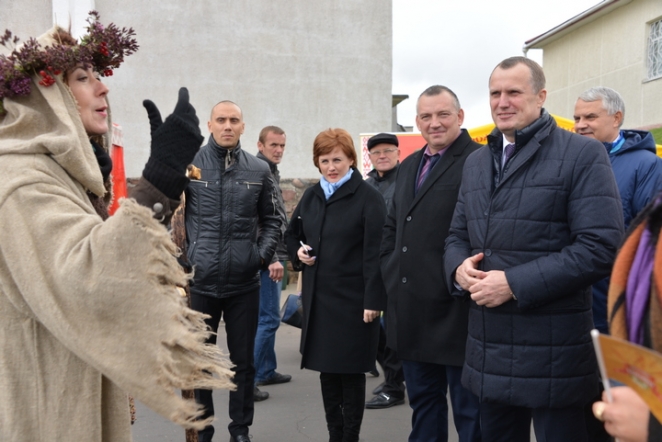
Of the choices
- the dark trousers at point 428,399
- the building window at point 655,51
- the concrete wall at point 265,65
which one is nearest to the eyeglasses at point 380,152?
the dark trousers at point 428,399

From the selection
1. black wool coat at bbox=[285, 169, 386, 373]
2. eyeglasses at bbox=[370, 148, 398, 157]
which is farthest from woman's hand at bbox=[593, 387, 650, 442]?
eyeglasses at bbox=[370, 148, 398, 157]

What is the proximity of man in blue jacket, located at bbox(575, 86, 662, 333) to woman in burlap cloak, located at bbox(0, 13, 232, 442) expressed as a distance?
8.14 ft

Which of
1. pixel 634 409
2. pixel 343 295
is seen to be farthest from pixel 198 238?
pixel 634 409

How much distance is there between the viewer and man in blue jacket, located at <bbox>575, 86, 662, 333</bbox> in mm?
3640

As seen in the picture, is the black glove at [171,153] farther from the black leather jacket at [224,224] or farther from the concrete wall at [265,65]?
the concrete wall at [265,65]

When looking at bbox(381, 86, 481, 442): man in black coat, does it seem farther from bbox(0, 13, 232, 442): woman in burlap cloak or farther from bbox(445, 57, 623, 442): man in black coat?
bbox(0, 13, 232, 442): woman in burlap cloak

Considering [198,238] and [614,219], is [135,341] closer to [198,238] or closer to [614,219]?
[614,219]

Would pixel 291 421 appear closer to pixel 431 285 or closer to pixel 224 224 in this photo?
pixel 224 224

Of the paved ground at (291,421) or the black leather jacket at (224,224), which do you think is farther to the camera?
the paved ground at (291,421)

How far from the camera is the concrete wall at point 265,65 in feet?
38.3

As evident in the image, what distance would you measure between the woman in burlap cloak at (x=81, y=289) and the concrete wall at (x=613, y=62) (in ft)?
53.1

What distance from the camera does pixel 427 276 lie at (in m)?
3.61

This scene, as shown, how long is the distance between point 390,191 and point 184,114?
4111 millimetres

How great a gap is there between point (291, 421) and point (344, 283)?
142 centimetres
